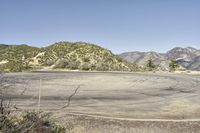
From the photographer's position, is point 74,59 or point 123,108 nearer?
point 123,108

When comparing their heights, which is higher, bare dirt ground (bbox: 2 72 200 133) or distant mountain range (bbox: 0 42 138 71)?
distant mountain range (bbox: 0 42 138 71)

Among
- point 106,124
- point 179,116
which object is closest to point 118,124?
point 106,124

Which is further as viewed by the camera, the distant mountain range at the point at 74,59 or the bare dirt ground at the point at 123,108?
the distant mountain range at the point at 74,59

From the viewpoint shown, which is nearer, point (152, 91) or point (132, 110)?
point (132, 110)

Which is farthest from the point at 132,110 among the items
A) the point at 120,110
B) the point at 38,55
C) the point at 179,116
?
the point at 38,55

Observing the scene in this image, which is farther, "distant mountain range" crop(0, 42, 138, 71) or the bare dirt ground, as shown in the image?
"distant mountain range" crop(0, 42, 138, 71)

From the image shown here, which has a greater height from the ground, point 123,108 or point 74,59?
point 74,59

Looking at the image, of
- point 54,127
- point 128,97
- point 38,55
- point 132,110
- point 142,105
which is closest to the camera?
point 54,127

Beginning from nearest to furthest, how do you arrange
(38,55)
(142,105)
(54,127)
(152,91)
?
(54,127), (142,105), (152,91), (38,55)

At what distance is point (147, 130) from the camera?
1338 cm

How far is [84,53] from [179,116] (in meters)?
50.7

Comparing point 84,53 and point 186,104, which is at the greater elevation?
point 84,53

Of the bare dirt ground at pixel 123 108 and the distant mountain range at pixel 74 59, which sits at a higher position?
the distant mountain range at pixel 74 59

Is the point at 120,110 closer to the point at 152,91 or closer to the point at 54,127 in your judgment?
the point at 54,127
